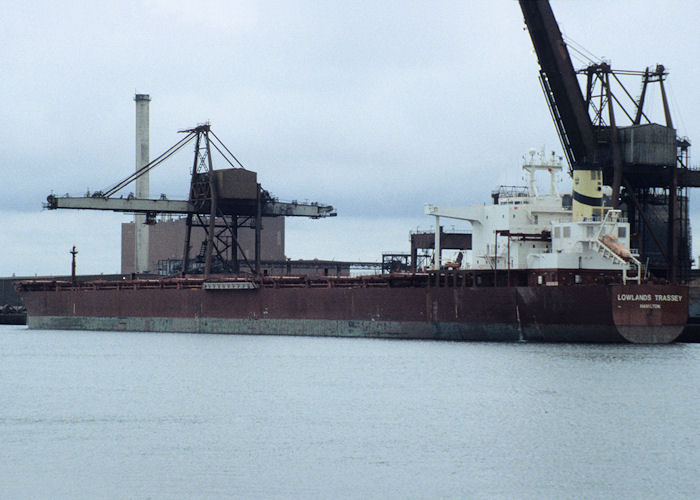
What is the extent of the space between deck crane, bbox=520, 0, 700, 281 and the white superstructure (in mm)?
1523

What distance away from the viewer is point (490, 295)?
38625 mm

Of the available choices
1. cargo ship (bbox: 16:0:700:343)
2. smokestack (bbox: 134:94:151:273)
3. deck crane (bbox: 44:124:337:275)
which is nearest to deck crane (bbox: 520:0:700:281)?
cargo ship (bbox: 16:0:700:343)

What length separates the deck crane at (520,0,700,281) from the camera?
39406mm

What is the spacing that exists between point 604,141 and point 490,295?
8177 mm

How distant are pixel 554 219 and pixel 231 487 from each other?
1089 inches

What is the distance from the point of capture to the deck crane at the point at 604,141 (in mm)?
39406

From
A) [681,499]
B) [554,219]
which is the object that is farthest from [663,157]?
[681,499]

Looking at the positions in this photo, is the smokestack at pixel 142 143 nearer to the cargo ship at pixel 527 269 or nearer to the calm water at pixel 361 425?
the cargo ship at pixel 527 269

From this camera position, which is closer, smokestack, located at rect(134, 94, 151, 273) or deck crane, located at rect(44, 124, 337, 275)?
deck crane, located at rect(44, 124, 337, 275)

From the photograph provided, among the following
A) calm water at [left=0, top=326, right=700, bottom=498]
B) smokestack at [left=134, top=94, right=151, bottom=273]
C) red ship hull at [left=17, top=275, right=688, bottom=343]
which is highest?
smokestack at [left=134, top=94, right=151, bottom=273]

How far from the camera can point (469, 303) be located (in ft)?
129

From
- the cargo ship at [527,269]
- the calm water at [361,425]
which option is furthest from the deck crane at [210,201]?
the calm water at [361,425]

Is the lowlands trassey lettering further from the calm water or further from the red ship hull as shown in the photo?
the calm water

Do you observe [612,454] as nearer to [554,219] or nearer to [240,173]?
[554,219]
